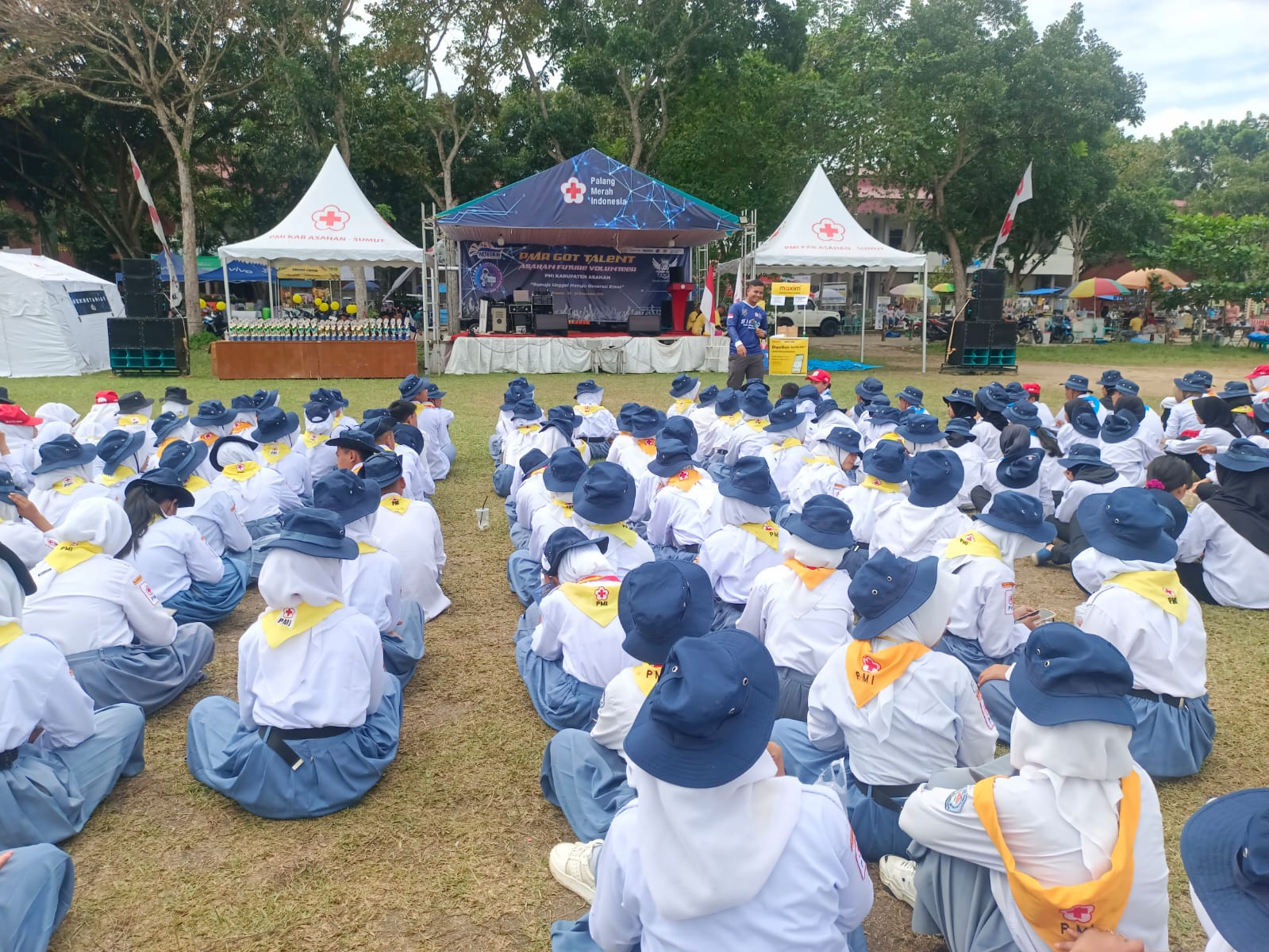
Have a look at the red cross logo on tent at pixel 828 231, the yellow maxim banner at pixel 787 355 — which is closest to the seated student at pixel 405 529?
the yellow maxim banner at pixel 787 355

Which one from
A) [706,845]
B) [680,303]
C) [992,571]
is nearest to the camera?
[706,845]

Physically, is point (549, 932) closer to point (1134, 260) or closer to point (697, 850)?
point (697, 850)

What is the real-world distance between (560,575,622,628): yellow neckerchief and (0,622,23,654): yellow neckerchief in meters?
0.70

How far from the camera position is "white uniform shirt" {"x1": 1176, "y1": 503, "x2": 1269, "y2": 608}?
548cm

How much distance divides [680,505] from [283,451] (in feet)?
11.0

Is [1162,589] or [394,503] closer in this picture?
[1162,589]

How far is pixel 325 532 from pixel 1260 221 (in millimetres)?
32806

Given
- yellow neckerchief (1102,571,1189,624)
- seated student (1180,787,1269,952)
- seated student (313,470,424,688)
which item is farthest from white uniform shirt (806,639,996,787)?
seated student (313,470,424,688)

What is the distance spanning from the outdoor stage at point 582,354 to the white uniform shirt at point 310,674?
1433cm

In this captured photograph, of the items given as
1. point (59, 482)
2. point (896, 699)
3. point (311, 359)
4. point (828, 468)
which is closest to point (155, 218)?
point (311, 359)

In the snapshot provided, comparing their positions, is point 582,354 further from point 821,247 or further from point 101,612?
point 101,612

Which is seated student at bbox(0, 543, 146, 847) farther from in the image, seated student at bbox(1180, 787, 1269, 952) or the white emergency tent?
Answer: the white emergency tent

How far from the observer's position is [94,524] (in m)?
3.71

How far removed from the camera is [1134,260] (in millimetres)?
30844
